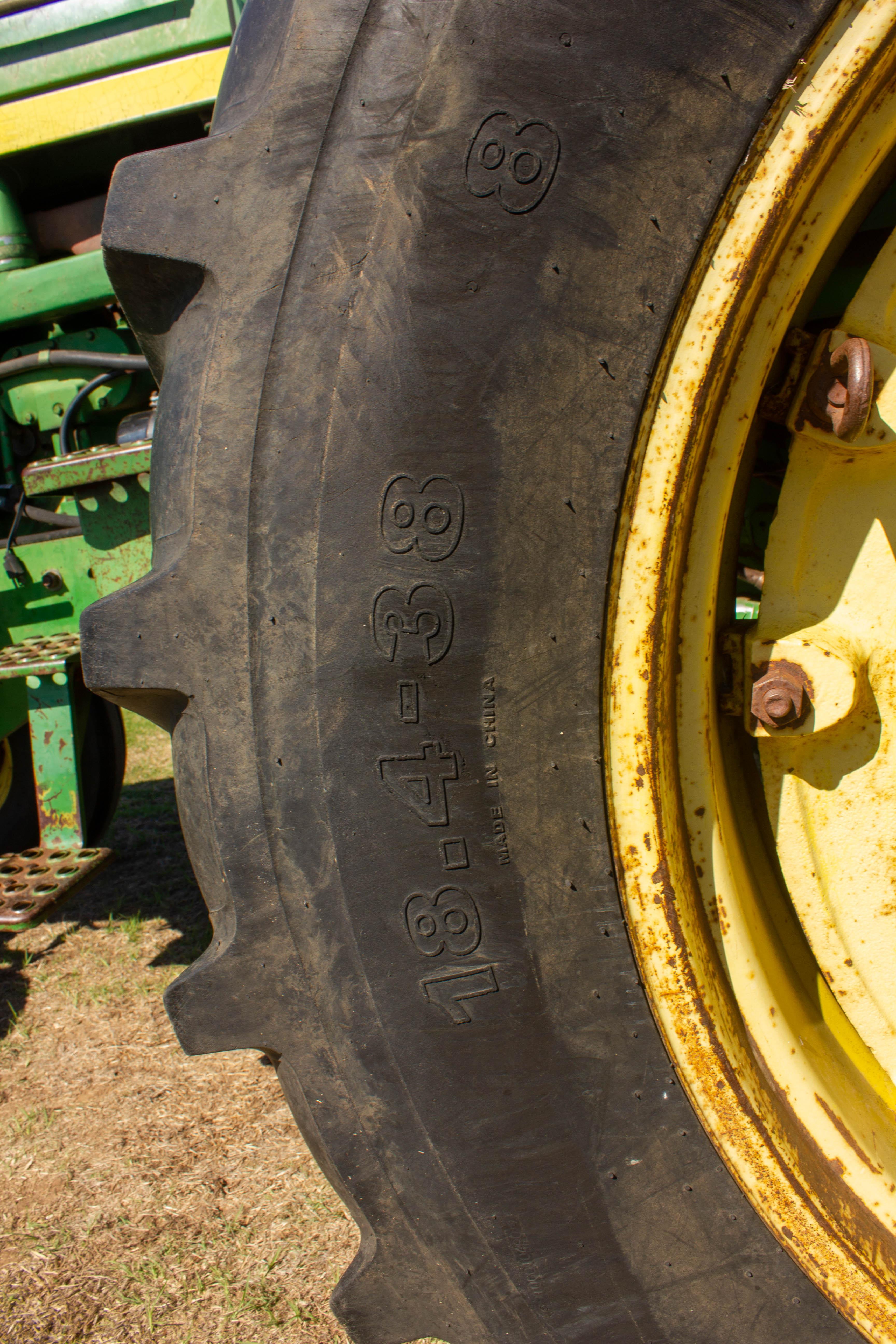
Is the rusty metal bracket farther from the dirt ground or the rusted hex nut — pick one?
the rusted hex nut

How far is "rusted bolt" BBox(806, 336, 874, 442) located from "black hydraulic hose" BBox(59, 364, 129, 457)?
1507 millimetres

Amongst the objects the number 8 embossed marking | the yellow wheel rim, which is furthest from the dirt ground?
the number 8 embossed marking

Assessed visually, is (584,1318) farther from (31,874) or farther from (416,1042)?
(31,874)

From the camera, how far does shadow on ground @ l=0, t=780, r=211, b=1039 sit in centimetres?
223

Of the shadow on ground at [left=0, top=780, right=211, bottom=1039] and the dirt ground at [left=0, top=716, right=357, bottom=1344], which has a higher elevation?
the shadow on ground at [left=0, top=780, right=211, bottom=1039]

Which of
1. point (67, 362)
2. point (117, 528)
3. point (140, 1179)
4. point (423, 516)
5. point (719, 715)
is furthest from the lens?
point (67, 362)

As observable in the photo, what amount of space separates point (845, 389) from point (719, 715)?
0.31 meters

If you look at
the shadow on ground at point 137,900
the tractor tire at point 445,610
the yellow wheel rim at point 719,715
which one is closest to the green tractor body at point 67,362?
the shadow on ground at point 137,900

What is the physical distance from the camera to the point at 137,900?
2.57 meters

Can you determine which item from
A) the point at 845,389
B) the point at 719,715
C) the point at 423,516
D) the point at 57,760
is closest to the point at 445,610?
the point at 423,516

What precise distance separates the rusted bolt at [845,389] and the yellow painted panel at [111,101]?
1336 mm

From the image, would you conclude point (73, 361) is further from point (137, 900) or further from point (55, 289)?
point (137, 900)

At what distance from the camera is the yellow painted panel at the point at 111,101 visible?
166cm

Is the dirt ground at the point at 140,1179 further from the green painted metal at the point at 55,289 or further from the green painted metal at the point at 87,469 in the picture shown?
the green painted metal at the point at 55,289
